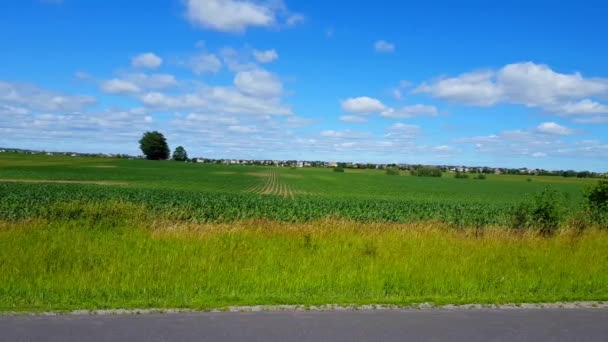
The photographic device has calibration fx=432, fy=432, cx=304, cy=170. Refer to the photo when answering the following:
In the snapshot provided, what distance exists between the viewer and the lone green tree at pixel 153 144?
150250 millimetres

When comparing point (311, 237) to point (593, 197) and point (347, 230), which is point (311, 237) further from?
point (593, 197)

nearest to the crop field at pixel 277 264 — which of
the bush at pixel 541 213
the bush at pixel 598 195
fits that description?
the bush at pixel 541 213

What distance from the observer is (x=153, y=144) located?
151 metres

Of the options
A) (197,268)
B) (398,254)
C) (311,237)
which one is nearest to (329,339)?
(197,268)

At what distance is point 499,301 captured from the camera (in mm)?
6379

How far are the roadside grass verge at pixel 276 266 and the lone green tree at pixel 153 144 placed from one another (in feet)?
481

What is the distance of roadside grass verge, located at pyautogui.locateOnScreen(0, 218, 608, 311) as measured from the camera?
6.30m

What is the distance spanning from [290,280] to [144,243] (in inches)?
160

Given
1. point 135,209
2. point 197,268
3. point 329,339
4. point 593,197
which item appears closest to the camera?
point 329,339

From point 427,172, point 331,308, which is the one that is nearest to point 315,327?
point 331,308

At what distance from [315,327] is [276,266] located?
3081mm

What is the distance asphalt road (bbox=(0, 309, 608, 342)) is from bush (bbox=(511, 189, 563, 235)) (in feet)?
29.6

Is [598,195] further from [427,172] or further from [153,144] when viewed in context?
[153,144]

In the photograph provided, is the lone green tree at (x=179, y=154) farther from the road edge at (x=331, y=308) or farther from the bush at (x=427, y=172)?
the road edge at (x=331, y=308)
